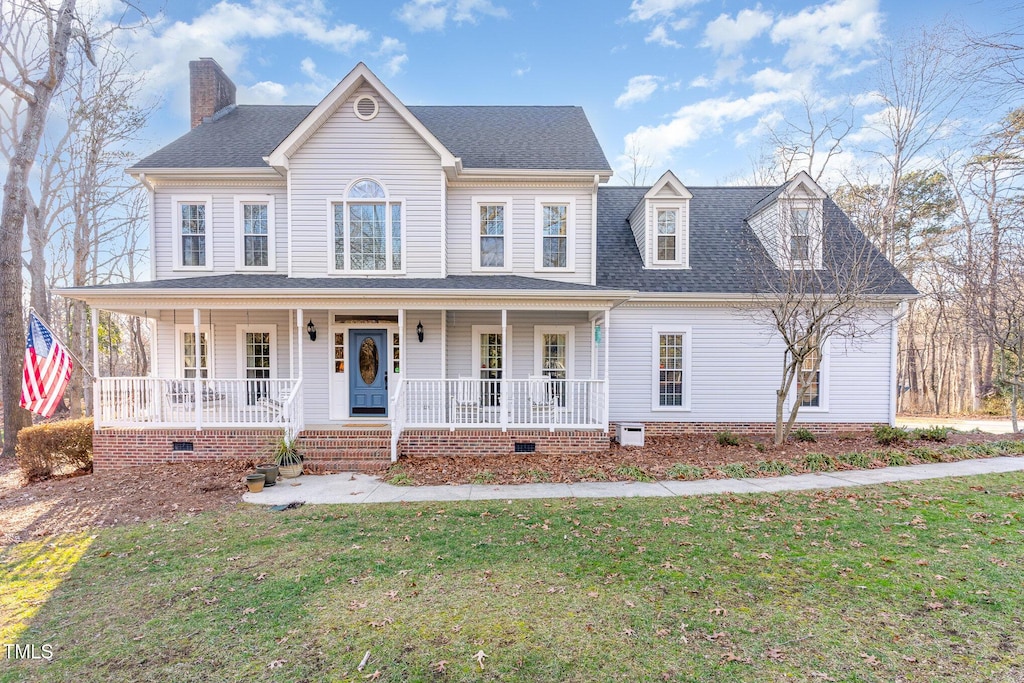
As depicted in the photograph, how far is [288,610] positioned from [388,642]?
113 cm

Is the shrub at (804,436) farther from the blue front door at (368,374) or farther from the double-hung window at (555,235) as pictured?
the blue front door at (368,374)

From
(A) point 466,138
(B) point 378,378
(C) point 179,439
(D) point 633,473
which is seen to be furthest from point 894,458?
(C) point 179,439

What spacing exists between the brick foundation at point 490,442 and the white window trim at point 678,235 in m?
5.46

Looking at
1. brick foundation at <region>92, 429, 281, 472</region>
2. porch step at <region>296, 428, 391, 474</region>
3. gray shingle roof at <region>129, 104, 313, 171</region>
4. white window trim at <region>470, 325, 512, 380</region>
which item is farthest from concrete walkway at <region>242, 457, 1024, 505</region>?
gray shingle roof at <region>129, 104, 313, 171</region>

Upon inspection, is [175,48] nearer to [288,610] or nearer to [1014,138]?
[288,610]

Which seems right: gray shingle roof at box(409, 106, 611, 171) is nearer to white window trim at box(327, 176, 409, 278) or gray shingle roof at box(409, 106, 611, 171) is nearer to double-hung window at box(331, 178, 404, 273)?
white window trim at box(327, 176, 409, 278)

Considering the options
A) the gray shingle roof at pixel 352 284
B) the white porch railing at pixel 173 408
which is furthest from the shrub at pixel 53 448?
the gray shingle roof at pixel 352 284

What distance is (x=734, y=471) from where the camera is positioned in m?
8.17

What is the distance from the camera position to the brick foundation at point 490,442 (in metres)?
9.49

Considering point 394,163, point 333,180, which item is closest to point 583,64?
point 394,163

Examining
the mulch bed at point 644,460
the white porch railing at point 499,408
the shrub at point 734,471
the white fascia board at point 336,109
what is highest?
the white fascia board at point 336,109

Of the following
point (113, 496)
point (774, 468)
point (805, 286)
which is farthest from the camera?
point (805, 286)

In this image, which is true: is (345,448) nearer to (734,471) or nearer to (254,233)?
(254,233)

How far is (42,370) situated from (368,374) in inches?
237
